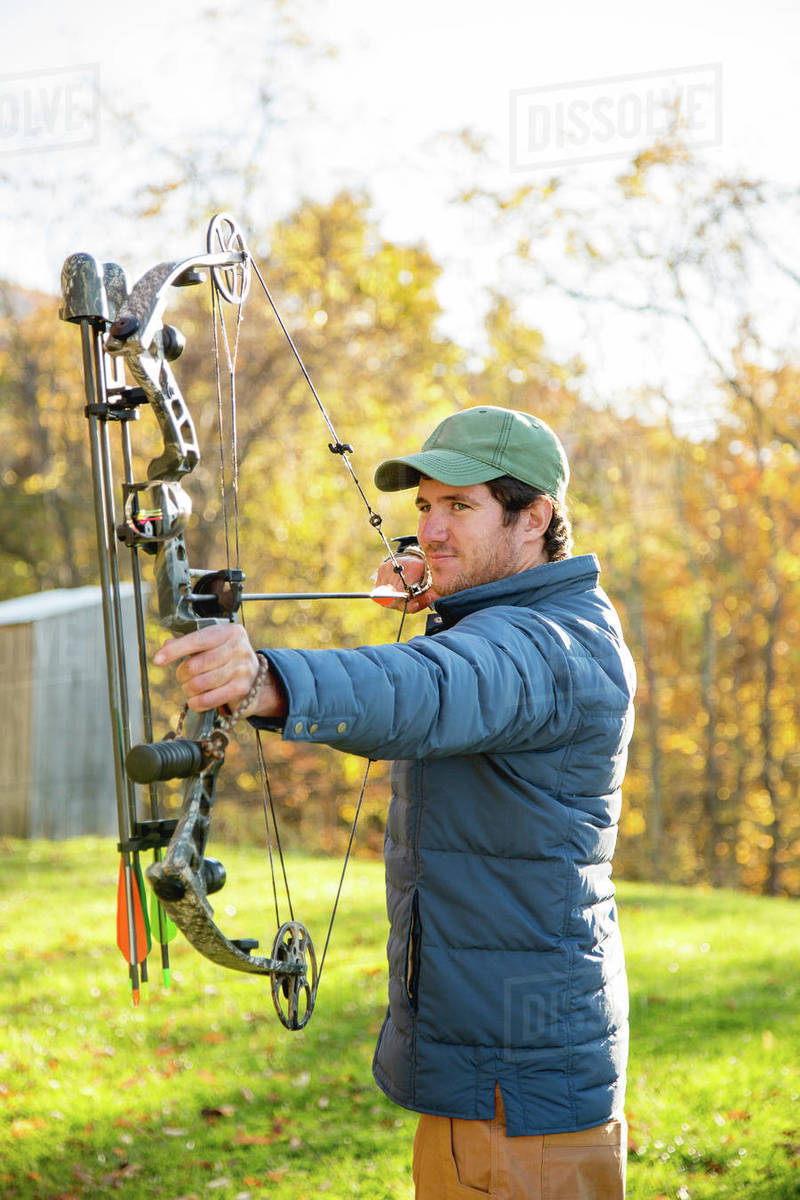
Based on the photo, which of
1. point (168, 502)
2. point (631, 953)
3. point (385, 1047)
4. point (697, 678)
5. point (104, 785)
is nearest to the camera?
point (168, 502)

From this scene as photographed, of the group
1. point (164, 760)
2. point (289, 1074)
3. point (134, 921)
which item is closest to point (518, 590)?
point (164, 760)

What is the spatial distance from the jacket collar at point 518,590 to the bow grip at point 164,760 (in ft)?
1.60

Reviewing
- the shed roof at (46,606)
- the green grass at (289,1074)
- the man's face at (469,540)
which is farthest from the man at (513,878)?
the shed roof at (46,606)

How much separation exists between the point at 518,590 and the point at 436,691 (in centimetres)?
39

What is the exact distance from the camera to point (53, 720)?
36.3ft

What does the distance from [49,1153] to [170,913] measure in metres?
2.35

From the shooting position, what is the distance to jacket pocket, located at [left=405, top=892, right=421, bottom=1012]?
5.55 ft

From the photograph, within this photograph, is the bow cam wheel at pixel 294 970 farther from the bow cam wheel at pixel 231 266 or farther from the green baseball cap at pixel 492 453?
the bow cam wheel at pixel 231 266

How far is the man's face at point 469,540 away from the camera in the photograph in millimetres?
1738

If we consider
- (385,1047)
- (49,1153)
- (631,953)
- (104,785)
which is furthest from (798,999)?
(104,785)

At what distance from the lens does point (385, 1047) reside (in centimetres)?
180

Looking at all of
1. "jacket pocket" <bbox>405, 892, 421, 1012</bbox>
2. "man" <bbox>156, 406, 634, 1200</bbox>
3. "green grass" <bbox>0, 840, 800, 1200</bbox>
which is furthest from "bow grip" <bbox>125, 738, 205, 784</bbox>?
"green grass" <bbox>0, 840, 800, 1200</bbox>

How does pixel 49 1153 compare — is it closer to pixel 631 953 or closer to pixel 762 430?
pixel 631 953

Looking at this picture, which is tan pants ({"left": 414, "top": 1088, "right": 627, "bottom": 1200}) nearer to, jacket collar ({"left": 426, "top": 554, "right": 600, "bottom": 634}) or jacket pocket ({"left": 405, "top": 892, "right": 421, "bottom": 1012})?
jacket pocket ({"left": 405, "top": 892, "right": 421, "bottom": 1012})
